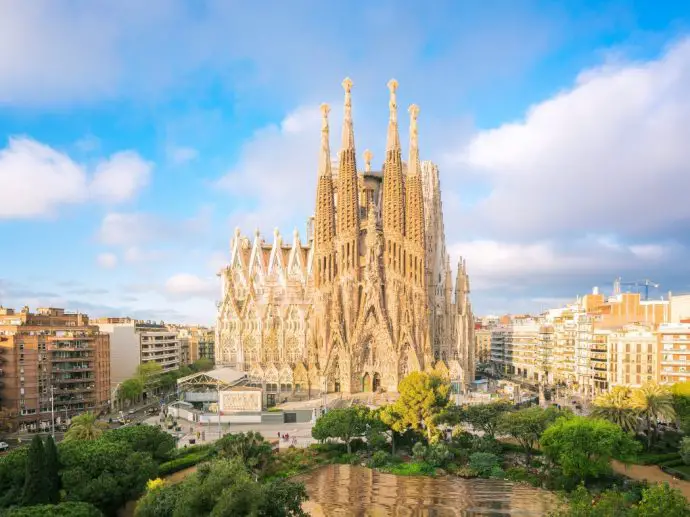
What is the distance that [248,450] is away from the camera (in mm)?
28578

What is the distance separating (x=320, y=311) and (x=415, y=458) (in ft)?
90.3

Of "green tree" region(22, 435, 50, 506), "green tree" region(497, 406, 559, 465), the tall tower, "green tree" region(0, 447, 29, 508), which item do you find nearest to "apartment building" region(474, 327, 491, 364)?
the tall tower

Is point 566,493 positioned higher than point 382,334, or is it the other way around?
point 382,334

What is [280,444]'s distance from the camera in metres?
38.6

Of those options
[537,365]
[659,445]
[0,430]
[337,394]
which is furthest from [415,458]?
[537,365]

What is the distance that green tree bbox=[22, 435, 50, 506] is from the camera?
22.0m

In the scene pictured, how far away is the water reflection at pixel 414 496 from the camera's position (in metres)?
25.8

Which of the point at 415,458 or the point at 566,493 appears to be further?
the point at 415,458

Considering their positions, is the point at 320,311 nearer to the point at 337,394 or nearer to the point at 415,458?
the point at 337,394

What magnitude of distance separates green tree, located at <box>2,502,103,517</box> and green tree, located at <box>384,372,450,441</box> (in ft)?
64.0

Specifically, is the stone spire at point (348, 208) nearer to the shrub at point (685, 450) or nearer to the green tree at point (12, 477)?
the shrub at point (685, 450)

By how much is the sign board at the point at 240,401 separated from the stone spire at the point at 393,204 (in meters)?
20.0

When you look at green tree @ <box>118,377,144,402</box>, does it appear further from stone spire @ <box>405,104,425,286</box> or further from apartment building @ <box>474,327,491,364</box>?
apartment building @ <box>474,327,491,364</box>

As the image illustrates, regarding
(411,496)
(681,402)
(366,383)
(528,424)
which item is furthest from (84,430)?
(681,402)
